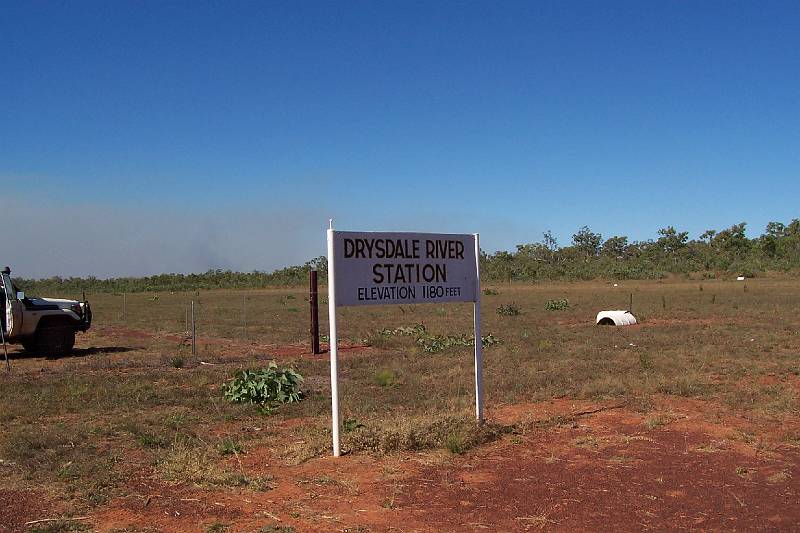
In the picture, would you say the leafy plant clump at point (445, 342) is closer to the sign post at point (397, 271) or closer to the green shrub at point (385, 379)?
the green shrub at point (385, 379)

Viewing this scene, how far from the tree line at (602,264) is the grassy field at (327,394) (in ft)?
156

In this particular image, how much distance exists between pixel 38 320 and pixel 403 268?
43.9 feet

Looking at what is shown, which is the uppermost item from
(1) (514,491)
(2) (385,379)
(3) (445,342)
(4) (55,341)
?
(4) (55,341)

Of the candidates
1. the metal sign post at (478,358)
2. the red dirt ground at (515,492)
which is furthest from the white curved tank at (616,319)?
the metal sign post at (478,358)

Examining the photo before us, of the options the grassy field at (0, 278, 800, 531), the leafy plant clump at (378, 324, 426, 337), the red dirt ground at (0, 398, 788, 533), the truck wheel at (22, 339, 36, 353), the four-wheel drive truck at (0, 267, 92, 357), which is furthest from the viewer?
the leafy plant clump at (378, 324, 426, 337)

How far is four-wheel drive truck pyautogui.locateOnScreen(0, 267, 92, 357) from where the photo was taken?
18.0 metres

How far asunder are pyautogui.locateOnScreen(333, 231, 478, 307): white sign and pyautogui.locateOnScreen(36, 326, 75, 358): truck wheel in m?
13.3

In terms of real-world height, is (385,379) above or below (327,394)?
above

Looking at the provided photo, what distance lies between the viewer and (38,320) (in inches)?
734

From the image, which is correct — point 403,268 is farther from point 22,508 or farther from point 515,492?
point 22,508

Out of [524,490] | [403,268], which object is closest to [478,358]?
[403,268]

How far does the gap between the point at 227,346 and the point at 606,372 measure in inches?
449

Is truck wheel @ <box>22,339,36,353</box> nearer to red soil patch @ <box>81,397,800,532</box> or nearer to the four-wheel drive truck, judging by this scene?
the four-wheel drive truck

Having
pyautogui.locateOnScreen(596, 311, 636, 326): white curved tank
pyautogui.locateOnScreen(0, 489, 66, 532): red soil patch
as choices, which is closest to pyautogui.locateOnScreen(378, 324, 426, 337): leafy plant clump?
pyautogui.locateOnScreen(596, 311, 636, 326): white curved tank
